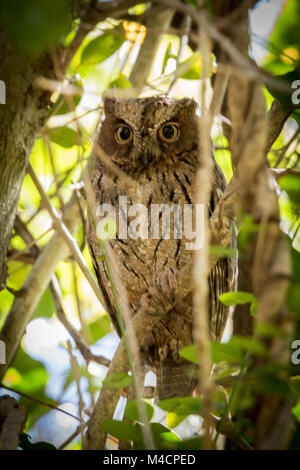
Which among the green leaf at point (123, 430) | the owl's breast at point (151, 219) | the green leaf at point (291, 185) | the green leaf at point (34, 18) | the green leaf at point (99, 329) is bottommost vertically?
the green leaf at point (123, 430)

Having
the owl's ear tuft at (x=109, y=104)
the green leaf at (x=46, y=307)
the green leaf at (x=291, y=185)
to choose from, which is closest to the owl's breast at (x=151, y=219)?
the owl's ear tuft at (x=109, y=104)

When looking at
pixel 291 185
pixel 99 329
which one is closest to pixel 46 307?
A: pixel 99 329

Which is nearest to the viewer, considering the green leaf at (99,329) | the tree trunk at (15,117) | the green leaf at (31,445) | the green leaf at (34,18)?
the green leaf at (34,18)

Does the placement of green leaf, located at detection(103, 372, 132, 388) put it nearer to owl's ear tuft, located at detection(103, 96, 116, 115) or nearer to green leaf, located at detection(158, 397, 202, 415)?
green leaf, located at detection(158, 397, 202, 415)

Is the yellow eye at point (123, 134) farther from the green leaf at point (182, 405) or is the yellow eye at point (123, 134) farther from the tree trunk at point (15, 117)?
the green leaf at point (182, 405)

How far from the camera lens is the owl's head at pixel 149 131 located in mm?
1696

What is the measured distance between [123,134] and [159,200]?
1.01 feet

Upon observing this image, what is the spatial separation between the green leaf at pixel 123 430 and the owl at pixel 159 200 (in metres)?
0.68

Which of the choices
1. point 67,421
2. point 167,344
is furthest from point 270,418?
point 167,344

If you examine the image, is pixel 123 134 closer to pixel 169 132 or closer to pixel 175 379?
pixel 169 132

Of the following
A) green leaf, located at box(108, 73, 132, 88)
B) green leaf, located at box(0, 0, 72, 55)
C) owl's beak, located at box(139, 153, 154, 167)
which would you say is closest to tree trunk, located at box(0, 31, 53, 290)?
green leaf, located at box(108, 73, 132, 88)

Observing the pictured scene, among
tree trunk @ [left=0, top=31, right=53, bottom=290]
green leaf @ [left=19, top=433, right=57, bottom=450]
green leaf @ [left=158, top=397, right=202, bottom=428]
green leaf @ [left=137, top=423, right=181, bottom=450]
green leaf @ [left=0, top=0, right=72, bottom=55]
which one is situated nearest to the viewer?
green leaf @ [left=0, top=0, right=72, bottom=55]

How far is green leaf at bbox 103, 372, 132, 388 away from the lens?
3.10 feet
